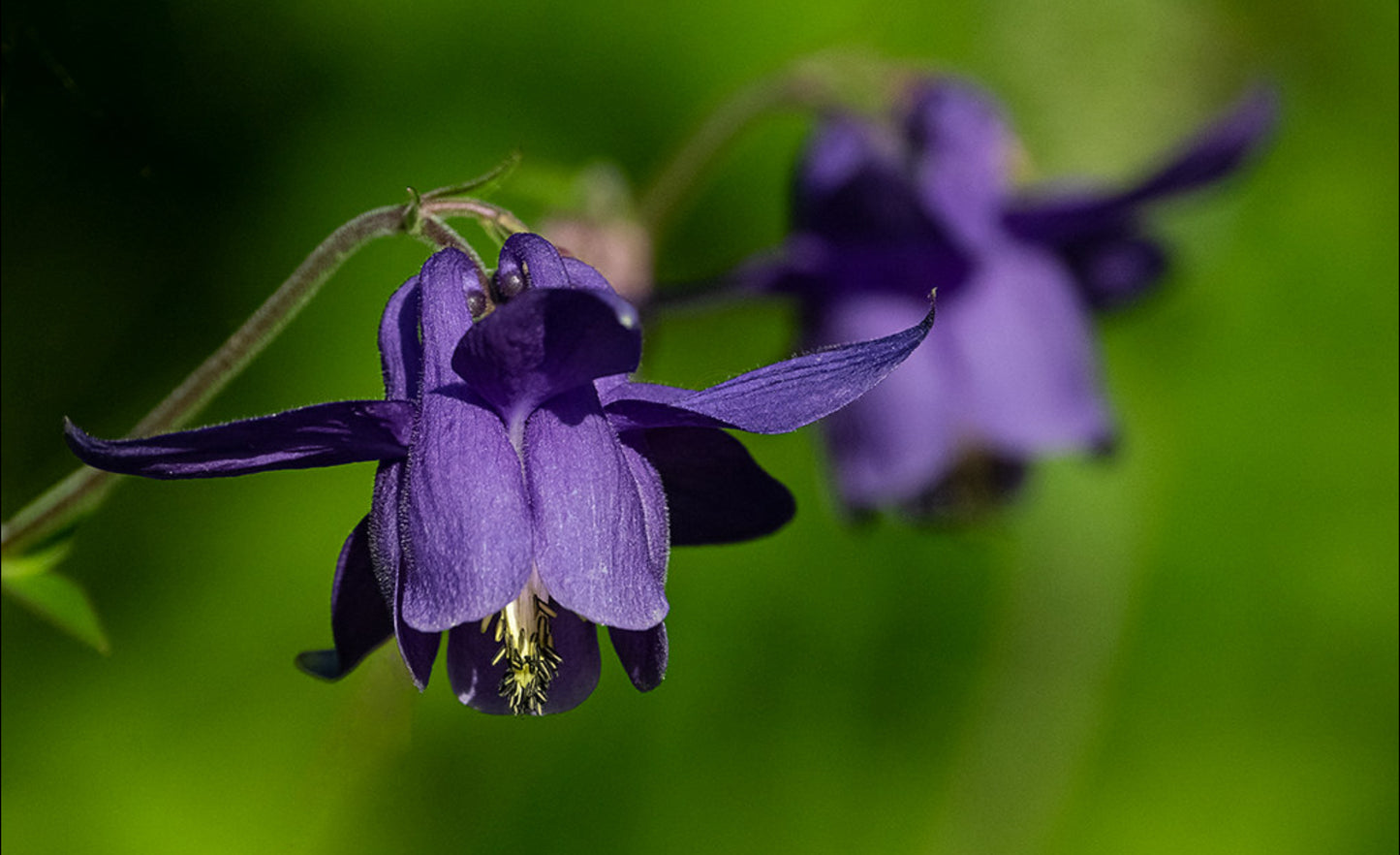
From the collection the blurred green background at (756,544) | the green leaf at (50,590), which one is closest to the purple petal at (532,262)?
the green leaf at (50,590)

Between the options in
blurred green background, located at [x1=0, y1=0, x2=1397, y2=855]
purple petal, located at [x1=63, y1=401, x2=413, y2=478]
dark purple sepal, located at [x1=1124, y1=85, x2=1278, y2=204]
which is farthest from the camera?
blurred green background, located at [x1=0, y1=0, x2=1397, y2=855]

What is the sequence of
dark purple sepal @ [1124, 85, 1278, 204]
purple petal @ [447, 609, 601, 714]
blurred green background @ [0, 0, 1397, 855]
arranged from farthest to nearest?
blurred green background @ [0, 0, 1397, 855] → dark purple sepal @ [1124, 85, 1278, 204] → purple petal @ [447, 609, 601, 714]

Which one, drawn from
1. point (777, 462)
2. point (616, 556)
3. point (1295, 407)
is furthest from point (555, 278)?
point (1295, 407)

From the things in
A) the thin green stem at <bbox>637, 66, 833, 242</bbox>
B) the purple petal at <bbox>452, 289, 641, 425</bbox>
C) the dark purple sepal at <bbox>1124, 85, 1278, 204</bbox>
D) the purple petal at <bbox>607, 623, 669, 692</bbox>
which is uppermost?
the thin green stem at <bbox>637, 66, 833, 242</bbox>

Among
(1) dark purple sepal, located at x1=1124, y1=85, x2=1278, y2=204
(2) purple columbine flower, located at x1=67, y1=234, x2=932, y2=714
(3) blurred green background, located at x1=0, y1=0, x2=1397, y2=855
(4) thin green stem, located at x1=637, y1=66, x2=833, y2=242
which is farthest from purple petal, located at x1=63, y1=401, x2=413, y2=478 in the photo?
(1) dark purple sepal, located at x1=1124, y1=85, x2=1278, y2=204

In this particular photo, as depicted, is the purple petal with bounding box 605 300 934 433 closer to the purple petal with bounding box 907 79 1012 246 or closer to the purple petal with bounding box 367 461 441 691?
the purple petal with bounding box 367 461 441 691

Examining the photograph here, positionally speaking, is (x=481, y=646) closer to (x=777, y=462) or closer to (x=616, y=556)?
(x=616, y=556)

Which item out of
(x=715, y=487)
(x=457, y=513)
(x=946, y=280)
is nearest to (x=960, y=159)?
(x=946, y=280)

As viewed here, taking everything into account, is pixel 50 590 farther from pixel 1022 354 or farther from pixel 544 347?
pixel 1022 354
